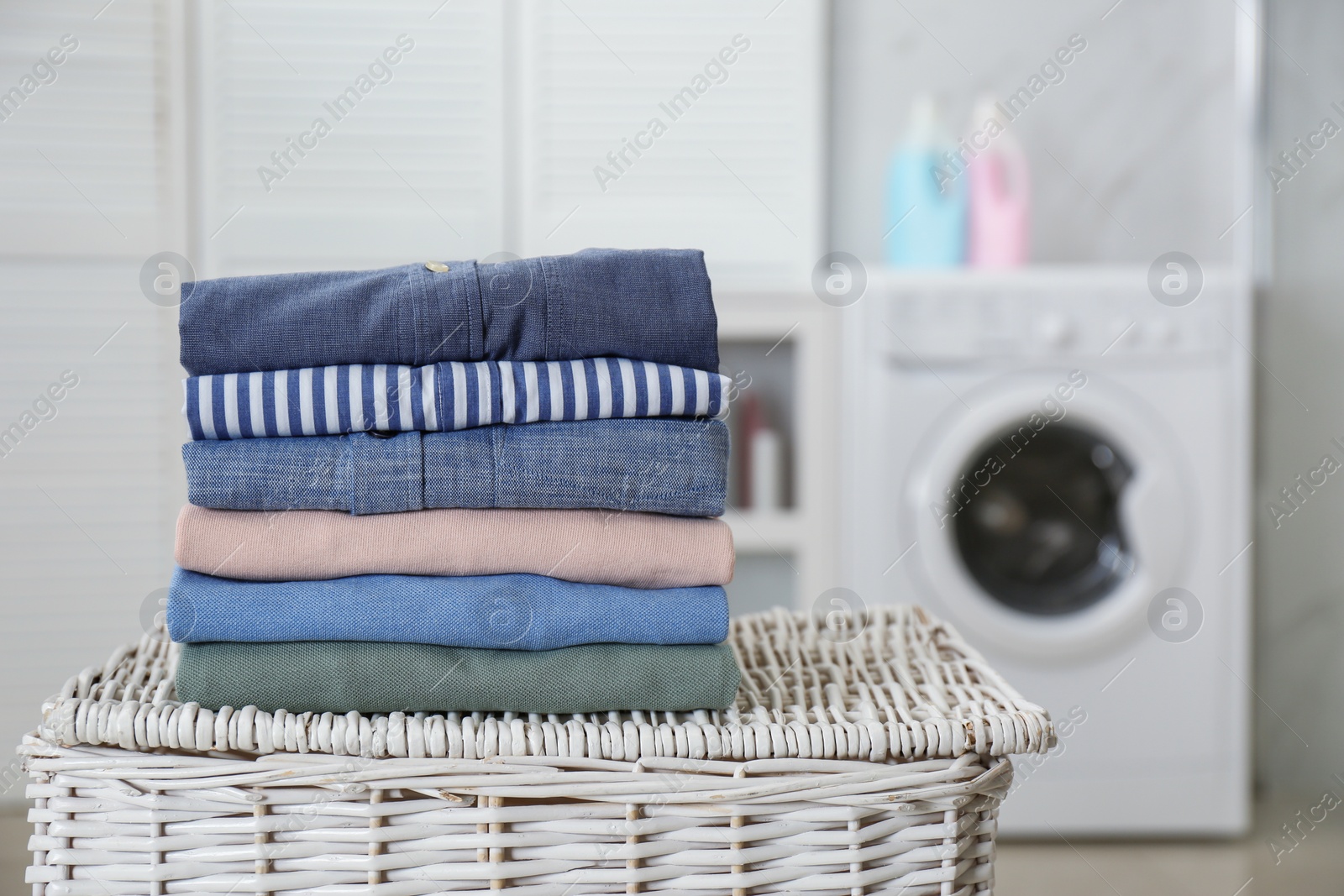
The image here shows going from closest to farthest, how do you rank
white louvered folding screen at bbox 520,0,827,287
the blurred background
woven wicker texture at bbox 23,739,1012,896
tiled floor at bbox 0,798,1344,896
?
woven wicker texture at bbox 23,739,1012,896, tiled floor at bbox 0,798,1344,896, the blurred background, white louvered folding screen at bbox 520,0,827,287

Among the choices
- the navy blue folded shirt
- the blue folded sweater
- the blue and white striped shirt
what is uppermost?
the navy blue folded shirt

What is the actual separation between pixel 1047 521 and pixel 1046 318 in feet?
1.03

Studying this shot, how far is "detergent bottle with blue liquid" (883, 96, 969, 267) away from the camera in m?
1.79

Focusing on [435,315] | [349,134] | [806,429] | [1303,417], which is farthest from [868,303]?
[435,315]

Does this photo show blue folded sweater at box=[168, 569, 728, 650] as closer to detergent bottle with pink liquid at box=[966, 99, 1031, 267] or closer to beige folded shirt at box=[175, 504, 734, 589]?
beige folded shirt at box=[175, 504, 734, 589]

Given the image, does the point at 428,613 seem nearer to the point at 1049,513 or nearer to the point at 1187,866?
the point at 1049,513

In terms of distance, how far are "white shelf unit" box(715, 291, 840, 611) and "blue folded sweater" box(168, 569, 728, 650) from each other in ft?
3.82

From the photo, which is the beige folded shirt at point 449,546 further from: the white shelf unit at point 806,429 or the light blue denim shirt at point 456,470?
the white shelf unit at point 806,429

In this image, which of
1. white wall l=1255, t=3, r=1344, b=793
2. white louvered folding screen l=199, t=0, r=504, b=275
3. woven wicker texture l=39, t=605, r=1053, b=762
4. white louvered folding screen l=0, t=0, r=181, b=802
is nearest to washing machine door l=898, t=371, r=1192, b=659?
white wall l=1255, t=3, r=1344, b=793

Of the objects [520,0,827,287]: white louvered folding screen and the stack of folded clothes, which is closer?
the stack of folded clothes

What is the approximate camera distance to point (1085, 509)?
1639mm

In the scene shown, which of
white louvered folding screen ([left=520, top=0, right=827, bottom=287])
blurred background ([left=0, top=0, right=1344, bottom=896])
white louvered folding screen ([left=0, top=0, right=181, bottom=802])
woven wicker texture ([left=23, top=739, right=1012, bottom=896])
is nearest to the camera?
woven wicker texture ([left=23, top=739, right=1012, bottom=896])

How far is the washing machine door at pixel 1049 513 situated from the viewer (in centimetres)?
159

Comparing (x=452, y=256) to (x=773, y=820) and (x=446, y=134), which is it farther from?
(x=773, y=820)
